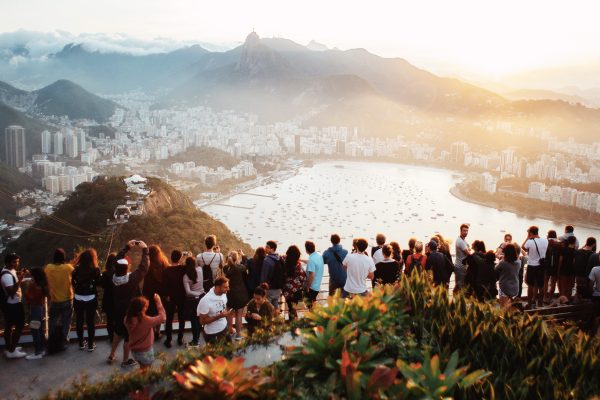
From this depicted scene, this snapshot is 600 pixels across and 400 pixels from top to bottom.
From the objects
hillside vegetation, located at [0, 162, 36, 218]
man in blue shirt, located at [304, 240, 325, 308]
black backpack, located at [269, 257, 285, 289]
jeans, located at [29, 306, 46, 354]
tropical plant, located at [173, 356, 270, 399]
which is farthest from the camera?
hillside vegetation, located at [0, 162, 36, 218]

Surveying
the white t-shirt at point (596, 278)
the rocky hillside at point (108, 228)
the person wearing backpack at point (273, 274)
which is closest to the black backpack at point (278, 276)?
the person wearing backpack at point (273, 274)

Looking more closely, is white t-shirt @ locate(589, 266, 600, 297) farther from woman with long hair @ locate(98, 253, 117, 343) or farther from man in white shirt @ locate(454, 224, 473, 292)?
woman with long hair @ locate(98, 253, 117, 343)

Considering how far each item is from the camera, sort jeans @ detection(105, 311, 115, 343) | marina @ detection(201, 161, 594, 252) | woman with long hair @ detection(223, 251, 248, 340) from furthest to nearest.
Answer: marina @ detection(201, 161, 594, 252)
woman with long hair @ detection(223, 251, 248, 340)
jeans @ detection(105, 311, 115, 343)

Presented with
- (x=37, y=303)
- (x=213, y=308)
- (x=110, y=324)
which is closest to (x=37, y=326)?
(x=37, y=303)

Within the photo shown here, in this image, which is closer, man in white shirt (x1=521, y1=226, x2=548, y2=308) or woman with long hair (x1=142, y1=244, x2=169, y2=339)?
woman with long hair (x1=142, y1=244, x2=169, y2=339)

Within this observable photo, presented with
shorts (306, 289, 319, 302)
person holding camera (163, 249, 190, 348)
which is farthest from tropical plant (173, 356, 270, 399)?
shorts (306, 289, 319, 302)

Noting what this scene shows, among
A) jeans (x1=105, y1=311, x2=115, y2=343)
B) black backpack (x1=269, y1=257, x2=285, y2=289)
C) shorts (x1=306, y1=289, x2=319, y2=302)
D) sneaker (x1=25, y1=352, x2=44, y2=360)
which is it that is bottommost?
sneaker (x1=25, y1=352, x2=44, y2=360)
